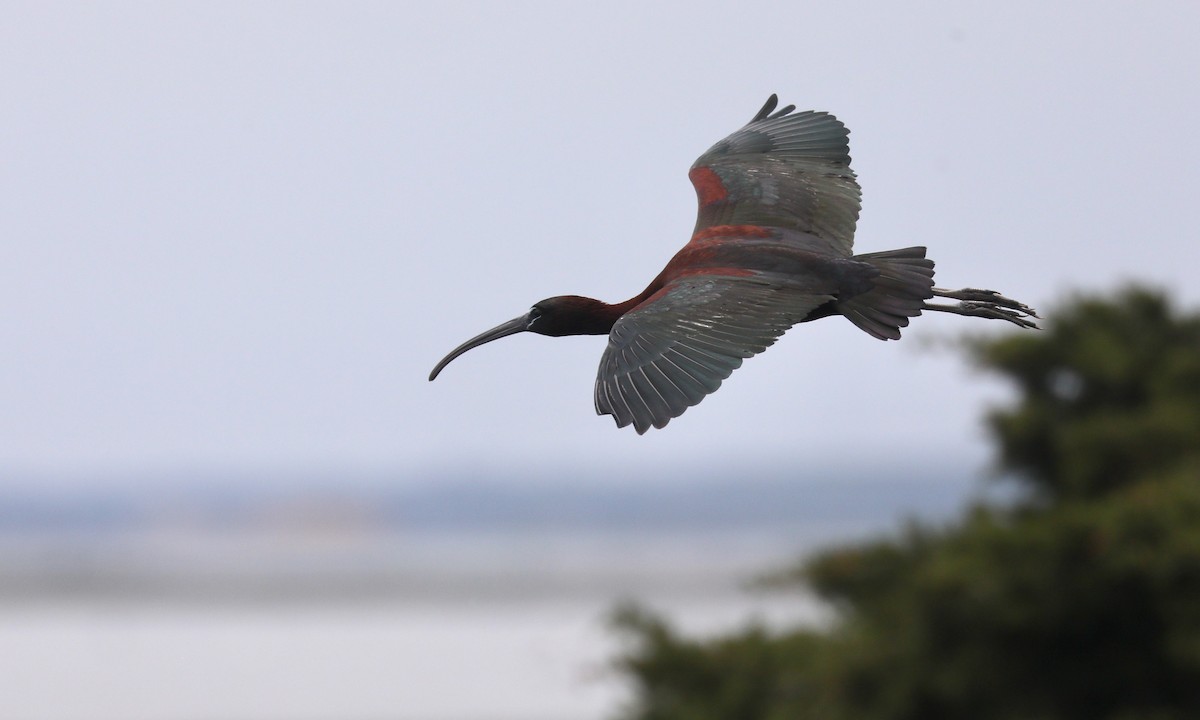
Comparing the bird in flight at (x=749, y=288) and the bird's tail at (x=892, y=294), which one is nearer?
the bird in flight at (x=749, y=288)

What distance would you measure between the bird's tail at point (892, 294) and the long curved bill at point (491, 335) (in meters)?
1.17

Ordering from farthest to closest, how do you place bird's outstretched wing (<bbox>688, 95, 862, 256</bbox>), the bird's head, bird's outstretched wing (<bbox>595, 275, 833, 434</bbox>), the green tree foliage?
the green tree foliage → bird's outstretched wing (<bbox>688, 95, 862, 256</bbox>) → the bird's head → bird's outstretched wing (<bbox>595, 275, 833, 434</bbox>)

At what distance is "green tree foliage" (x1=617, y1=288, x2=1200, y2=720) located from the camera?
10.7m

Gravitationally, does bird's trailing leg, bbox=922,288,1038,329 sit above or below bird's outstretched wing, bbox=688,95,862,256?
below

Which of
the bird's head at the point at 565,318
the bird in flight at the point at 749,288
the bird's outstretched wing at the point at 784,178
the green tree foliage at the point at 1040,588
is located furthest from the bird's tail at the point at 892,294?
the green tree foliage at the point at 1040,588

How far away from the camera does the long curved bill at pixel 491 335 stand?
6430 mm

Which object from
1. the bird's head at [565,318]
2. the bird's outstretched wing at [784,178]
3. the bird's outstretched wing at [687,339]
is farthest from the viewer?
the bird's outstretched wing at [784,178]

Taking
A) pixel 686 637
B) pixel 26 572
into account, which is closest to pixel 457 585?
pixel 26 572

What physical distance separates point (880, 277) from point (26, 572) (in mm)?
115474

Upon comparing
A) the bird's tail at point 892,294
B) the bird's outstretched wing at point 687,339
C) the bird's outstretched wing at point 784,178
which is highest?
the bird's outstretched wing at point 784,178

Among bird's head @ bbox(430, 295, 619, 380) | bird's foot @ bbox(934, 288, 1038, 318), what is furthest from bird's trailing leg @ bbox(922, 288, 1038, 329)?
bird's head @ bbox(430, 295, 619, 380)

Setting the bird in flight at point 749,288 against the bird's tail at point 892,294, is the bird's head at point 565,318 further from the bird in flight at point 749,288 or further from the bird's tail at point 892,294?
the bird's tail at point 892,294

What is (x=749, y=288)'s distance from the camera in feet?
20.4

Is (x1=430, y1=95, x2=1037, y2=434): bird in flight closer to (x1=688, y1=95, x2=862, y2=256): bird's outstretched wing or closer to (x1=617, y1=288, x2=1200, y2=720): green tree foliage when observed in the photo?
(x1=688, y1=95, x2=862, y2=256): bird's outstretched wing
